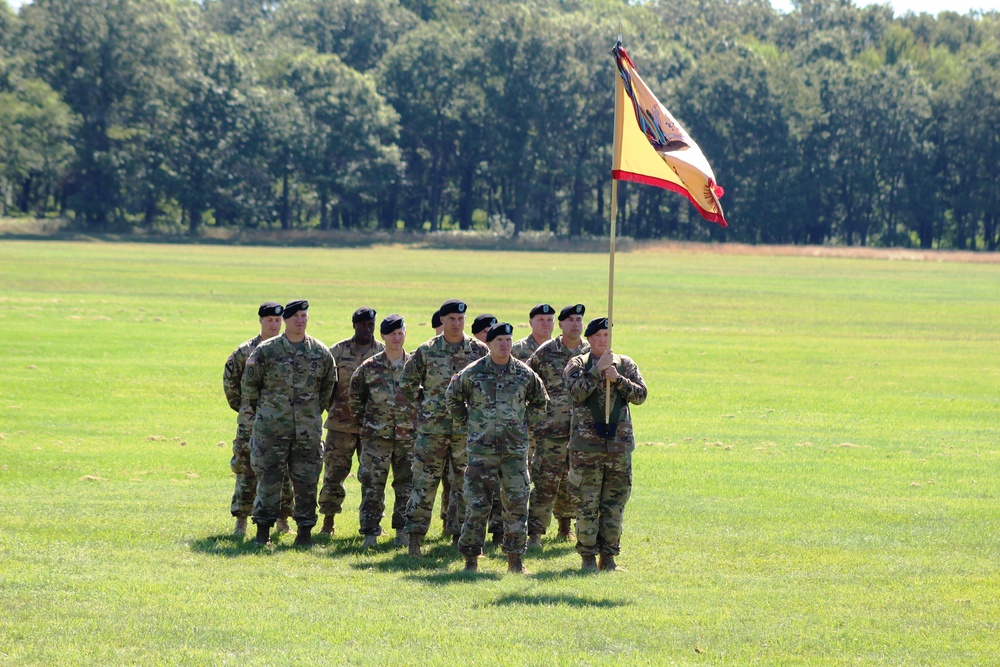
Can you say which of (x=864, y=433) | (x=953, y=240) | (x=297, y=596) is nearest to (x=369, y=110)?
(x=953, y=240)

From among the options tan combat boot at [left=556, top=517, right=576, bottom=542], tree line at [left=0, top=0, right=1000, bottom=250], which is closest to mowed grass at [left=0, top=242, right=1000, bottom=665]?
tan combat boot at [left=556, top=517, right=576, bottom=542]

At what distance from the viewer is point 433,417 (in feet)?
37.7

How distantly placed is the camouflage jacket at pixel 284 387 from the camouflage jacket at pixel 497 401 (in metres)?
1.44

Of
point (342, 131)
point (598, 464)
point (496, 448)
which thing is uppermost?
point (342, 131)

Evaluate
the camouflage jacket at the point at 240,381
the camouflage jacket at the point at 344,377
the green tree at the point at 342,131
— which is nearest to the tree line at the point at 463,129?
the green tree at the point at 342,131

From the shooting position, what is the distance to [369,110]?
4232 inches

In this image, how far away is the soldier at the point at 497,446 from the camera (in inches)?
424

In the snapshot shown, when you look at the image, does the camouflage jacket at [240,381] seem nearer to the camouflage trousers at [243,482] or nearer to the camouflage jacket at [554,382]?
the camouflage trousers at [243,482]

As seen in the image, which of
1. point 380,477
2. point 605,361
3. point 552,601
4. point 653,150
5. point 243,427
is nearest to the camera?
point 552,601

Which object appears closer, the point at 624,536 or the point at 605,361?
the point at 605,361

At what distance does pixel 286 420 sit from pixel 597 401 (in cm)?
277

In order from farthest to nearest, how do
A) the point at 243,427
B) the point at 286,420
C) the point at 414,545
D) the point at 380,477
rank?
the point at 243,427 < the point at 380,477 < the point at 286,420 < the point at 414,545

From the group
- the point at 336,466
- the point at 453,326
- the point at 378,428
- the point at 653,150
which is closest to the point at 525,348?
the point at 453,326

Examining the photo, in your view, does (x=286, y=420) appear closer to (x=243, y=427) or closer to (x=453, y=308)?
(x=243, y=427)
